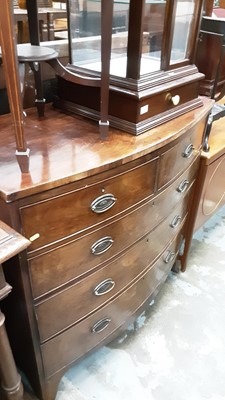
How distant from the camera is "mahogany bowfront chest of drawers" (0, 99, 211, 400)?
32.0 inches

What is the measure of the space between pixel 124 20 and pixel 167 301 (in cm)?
126

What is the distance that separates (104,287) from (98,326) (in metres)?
0.18

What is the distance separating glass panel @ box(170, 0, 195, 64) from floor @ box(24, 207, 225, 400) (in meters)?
1.12

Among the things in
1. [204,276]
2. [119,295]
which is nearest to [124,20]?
[119,295]

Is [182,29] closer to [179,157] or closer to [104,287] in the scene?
[179,157]

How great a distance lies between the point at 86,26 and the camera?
1064 mm

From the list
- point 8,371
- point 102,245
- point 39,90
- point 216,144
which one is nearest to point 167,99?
point 39,90

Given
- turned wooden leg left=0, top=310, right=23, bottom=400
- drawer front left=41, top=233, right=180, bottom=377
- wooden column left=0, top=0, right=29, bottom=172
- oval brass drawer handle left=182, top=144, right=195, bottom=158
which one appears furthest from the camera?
oval brass drawer handle left=182, top=144, right=195, bottom=158

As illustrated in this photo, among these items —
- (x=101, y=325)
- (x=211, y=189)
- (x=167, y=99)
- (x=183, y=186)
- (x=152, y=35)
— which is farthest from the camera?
(x=211, y=189)

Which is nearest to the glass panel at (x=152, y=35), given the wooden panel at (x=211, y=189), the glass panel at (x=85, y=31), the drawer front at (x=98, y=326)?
the glass panel at (x=85, y=31)

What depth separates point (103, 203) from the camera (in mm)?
922

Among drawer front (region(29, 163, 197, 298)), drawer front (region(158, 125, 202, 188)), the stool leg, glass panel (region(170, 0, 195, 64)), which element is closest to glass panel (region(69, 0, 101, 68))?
the stool leg

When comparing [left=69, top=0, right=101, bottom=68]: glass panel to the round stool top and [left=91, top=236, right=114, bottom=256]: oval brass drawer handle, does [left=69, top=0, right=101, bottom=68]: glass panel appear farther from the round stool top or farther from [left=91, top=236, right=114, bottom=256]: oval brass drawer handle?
[left=91, top=236, right=114, bottom=256]: oval brass drawer handle

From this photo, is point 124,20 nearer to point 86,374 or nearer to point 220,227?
point 86,374
